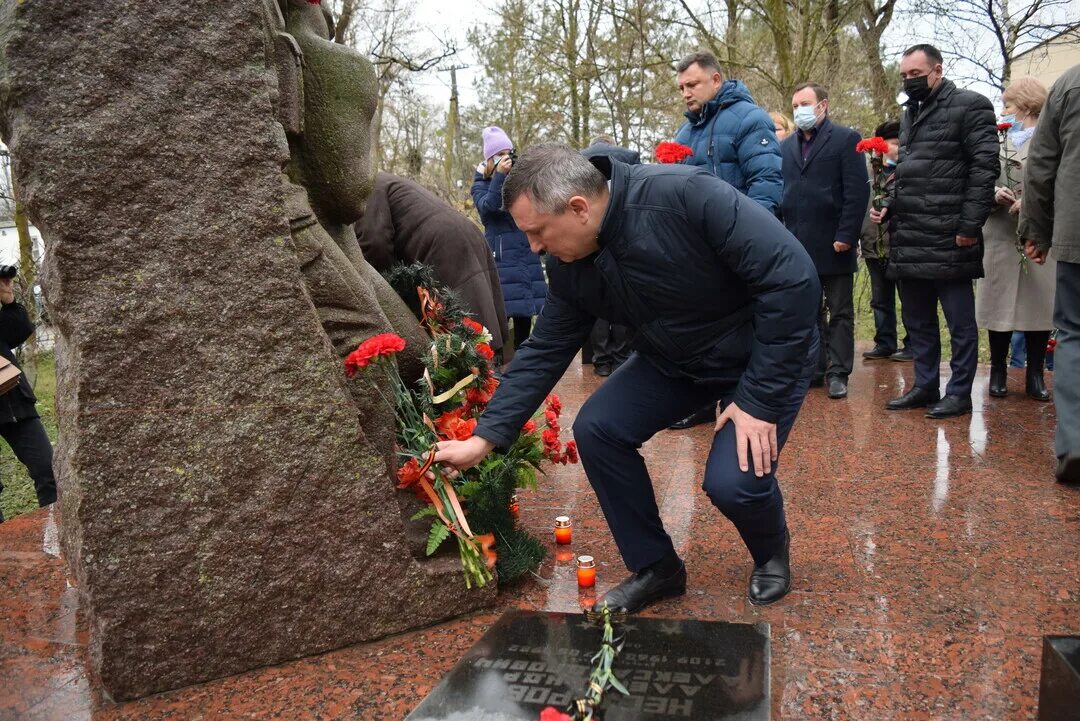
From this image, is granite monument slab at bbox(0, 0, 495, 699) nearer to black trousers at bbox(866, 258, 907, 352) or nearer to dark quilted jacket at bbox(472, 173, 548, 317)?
dark quilted jacket at bbox(472, 173, 548, 317)

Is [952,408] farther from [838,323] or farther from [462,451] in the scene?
[462,451]

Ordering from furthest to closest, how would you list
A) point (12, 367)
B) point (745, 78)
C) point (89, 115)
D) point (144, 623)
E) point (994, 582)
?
point (745, 78) < point (12, 367) < point (994, 582) < point (144, 623) < point (89, 115)

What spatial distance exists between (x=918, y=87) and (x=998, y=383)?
195cm

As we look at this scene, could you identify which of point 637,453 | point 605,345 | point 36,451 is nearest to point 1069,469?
point 637,453

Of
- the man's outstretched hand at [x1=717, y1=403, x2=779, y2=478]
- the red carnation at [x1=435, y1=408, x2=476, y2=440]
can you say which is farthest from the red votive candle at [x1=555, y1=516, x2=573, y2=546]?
the man's outstretched hand at [x1=717, y1=403, x2=779, y2=478]

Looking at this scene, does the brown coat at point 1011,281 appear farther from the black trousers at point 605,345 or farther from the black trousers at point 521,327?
the black trousers at point 521,327

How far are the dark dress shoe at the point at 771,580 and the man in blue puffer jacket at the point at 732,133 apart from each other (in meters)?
2.35

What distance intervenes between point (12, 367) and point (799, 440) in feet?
13.5

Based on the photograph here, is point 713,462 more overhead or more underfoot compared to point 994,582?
more overhead

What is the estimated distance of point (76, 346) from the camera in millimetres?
2334

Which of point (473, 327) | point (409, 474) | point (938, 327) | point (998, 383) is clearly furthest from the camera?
point (998, 383)

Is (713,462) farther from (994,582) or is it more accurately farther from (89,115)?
(89,115)

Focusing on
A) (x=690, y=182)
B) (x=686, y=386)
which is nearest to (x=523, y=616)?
(x=686, y=386)

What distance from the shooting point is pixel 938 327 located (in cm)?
514
